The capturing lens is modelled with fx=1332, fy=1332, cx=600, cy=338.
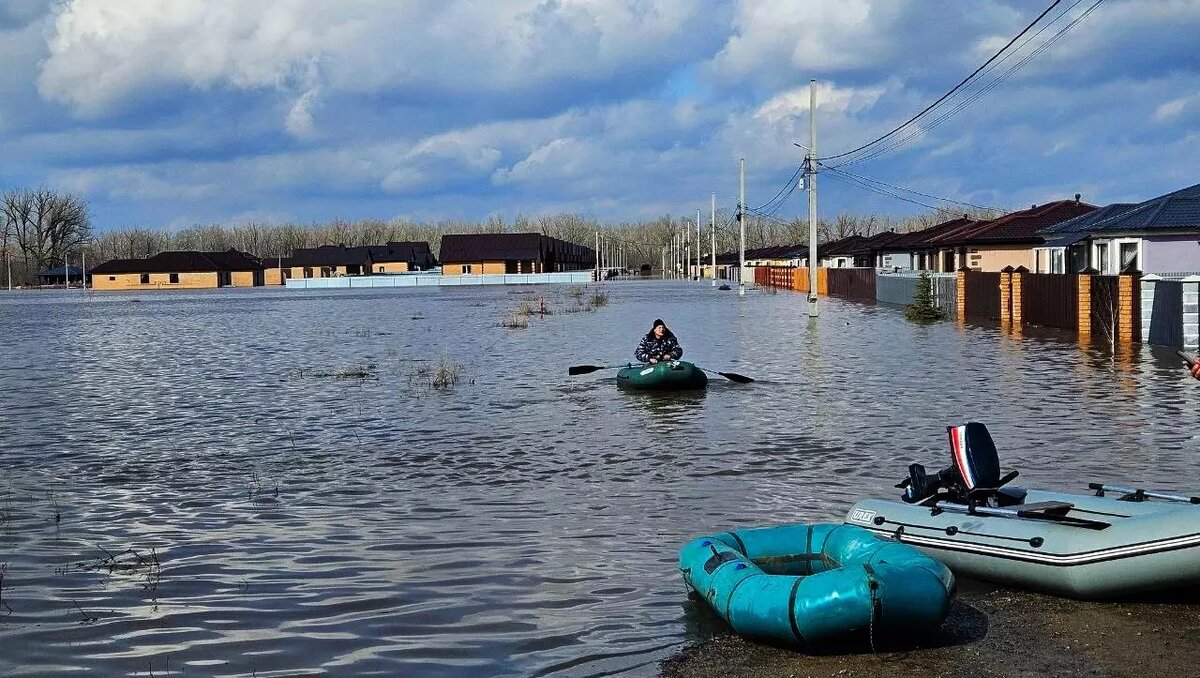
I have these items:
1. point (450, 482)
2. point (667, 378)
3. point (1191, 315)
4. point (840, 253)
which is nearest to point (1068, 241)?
point (1191, 315)

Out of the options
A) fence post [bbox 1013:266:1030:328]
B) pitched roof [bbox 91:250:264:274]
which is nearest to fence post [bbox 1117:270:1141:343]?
fence post [bbox 1013:266:1030:328]

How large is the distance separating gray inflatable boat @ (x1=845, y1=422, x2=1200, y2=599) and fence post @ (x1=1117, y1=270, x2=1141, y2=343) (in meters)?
21.9

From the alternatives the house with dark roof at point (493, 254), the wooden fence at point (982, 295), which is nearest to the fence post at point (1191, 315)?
the wooden fence at point (982, 295)

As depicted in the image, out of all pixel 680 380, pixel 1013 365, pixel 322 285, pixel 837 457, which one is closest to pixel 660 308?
pixel 1013 365

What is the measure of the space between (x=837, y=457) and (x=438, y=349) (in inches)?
807

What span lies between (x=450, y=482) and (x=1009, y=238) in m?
44.4

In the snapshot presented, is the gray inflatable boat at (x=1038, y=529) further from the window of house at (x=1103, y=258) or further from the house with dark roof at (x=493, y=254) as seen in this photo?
the house with dark roof at (x=493, y=254)

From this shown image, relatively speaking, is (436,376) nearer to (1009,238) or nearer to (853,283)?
(1009,238)

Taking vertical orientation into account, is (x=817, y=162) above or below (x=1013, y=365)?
above

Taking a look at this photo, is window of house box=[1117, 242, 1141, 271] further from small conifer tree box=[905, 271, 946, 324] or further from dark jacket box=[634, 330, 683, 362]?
dark jacket box=[634, 330, 683, 362]

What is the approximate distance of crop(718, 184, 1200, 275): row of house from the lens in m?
35.2

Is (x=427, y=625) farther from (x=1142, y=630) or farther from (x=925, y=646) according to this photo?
(x=1142, y=630)

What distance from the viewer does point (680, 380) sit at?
21.6 metres

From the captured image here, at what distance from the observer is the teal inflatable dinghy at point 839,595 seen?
23.3 ft
